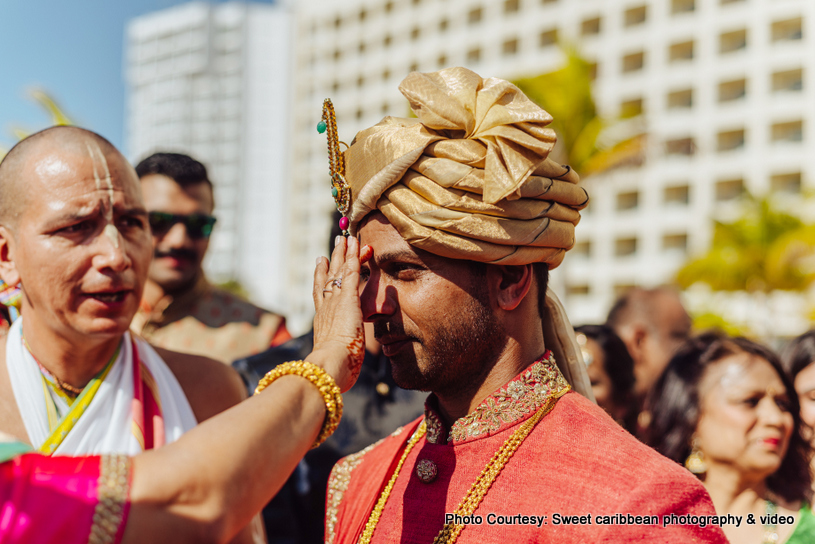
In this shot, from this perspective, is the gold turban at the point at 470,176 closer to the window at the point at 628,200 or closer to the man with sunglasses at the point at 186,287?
the man with sunglasses at the point at 186,287

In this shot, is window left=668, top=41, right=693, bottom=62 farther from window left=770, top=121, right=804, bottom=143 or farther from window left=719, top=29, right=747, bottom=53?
window left=770, top=121, right=804, bottom=143

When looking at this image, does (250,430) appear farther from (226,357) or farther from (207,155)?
(207,155)

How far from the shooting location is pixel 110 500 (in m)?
1.54

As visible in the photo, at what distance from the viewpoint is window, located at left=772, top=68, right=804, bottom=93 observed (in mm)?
37844

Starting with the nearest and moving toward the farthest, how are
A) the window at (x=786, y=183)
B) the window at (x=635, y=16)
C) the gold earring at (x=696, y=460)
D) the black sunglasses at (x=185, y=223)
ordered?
the gold earring at (x=696, y=460), the black sunglasses at (x=185, y=223), the window at (x=786, y=183), the window at (x=635, y=16)

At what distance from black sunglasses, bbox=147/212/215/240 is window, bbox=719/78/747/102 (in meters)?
41.3

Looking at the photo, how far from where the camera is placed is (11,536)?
1.46 meters

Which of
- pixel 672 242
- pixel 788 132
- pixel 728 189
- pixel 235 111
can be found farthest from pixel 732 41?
pixel 235 111

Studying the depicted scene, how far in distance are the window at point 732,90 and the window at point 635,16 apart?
21.6ft

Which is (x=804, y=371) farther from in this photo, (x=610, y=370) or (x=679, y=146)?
(x=679, y=146)

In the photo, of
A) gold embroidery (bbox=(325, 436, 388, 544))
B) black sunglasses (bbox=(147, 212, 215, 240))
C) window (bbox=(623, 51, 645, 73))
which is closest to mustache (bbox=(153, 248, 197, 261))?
black sunglasses (bbox=(147, 212, 215, 240))

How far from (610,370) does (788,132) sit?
3901cm

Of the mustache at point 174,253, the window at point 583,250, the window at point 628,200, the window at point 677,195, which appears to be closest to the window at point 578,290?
the window at point 583,250

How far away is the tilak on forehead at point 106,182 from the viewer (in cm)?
265
